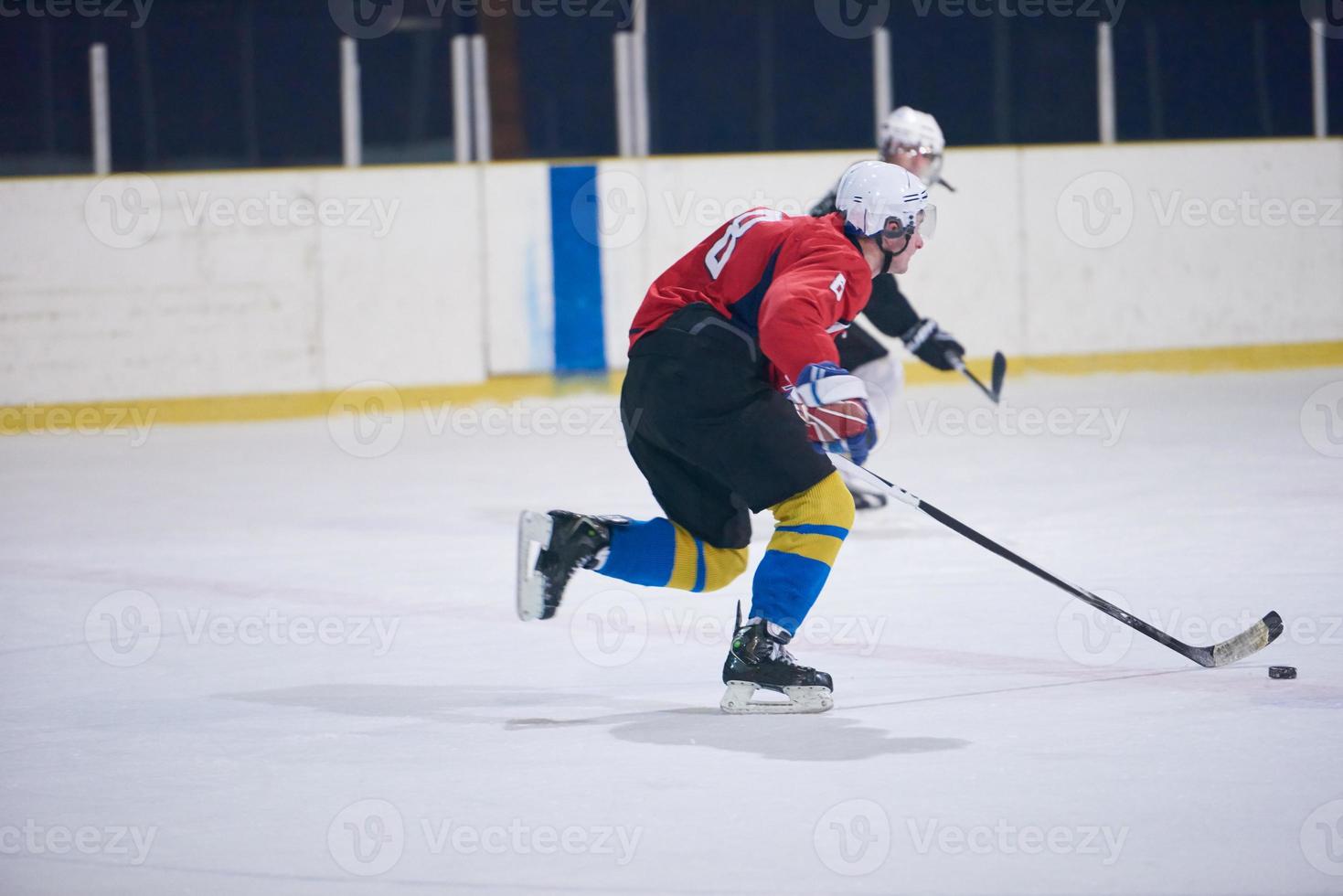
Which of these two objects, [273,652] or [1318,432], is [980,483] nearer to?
[1318,432]

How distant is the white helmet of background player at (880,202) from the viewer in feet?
11.8

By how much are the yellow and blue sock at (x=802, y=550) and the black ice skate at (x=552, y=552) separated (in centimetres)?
36

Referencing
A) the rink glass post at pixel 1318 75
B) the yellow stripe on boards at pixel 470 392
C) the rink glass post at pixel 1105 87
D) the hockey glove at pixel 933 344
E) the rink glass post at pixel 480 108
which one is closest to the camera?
the hockey glove at pixel 933 344

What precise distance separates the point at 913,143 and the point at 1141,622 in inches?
98.9

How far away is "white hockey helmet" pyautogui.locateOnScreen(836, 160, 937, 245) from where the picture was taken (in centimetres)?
361

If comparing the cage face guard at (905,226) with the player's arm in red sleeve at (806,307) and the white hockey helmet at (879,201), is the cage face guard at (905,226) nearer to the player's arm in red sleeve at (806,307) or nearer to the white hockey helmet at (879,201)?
the white hockey helmet at (879,201)

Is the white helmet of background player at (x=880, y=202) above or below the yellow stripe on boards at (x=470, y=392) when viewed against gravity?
above

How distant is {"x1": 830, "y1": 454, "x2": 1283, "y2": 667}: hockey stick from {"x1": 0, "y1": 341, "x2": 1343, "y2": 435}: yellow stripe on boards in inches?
242

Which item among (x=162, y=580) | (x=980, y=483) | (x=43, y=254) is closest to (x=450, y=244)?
(x=43, y=254)

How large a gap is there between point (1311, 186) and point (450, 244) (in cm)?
501

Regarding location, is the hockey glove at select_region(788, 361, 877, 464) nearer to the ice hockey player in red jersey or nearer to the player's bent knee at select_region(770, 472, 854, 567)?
the ice hockey player in red jersey

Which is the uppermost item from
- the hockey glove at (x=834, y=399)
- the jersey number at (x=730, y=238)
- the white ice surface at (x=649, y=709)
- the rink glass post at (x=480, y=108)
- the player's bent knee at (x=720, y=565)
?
the rink glass post at (x=480, y=108)

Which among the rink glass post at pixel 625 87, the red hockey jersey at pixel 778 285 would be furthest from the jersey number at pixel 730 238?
the rink glass post at pixel 625 87

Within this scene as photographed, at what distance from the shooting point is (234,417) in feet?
31.0
